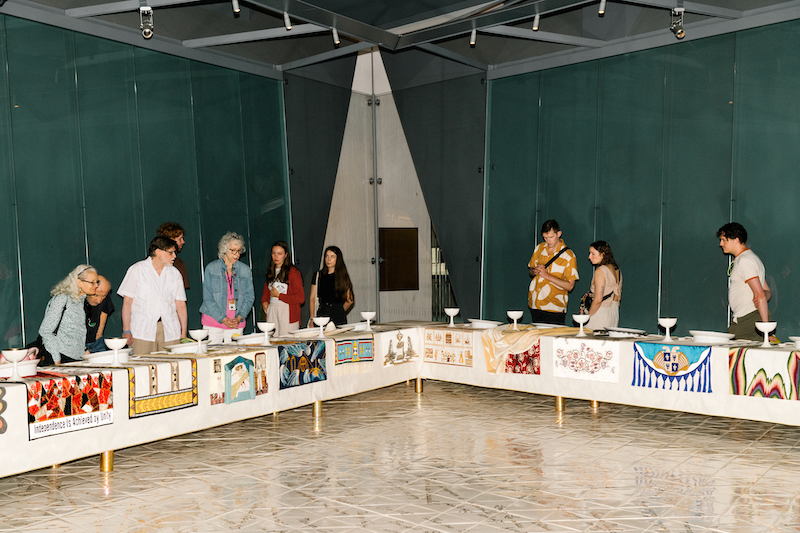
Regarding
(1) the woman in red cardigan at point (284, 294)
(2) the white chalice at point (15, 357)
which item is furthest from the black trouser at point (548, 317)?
(2) the white chalice at point (15, 357)

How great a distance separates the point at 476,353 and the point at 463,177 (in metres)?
3.69

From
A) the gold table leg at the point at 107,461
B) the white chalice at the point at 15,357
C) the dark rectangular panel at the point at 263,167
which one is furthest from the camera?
the dark rectangular panel at the point at 263,167

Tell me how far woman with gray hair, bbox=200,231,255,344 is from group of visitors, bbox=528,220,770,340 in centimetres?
268

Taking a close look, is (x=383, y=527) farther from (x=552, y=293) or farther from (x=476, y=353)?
(x=552, y=293)

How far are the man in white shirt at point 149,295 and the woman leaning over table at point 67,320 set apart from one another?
1.40 feet

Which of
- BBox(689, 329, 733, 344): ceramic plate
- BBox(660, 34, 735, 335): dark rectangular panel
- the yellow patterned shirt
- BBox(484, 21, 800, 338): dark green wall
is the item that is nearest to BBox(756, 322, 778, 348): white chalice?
BBox(689, 329, 733, 344): ceramic plate

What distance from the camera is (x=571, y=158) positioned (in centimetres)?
810

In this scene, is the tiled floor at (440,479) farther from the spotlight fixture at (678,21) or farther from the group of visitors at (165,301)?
the spotlight fixture at (678,21)

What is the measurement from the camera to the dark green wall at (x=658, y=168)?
6.59m

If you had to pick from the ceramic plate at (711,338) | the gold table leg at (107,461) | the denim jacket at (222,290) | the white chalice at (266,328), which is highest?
the denim jacket at (222,290)

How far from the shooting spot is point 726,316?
6.96m

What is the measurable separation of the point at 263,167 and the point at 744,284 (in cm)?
536

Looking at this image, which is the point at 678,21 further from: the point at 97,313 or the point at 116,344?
the point at 97,313

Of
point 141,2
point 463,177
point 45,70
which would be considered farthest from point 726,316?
point 45,70
